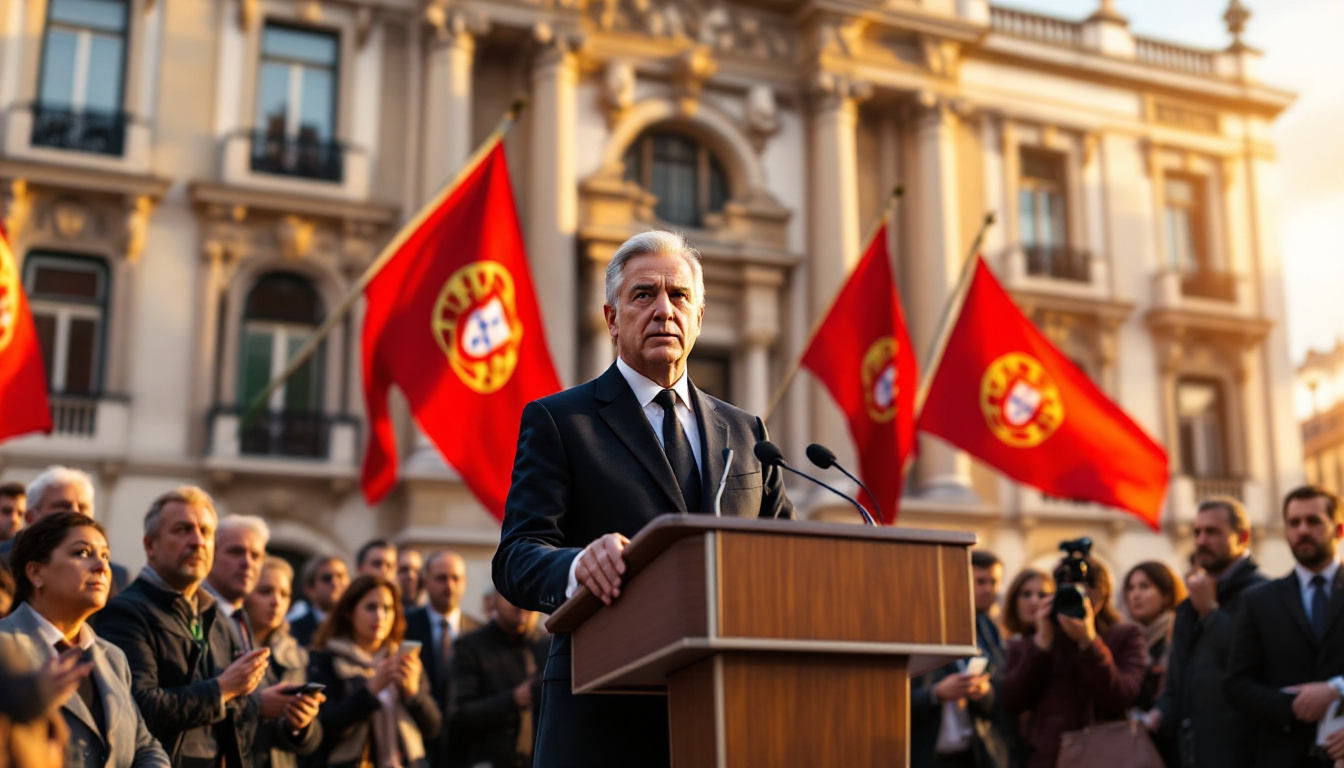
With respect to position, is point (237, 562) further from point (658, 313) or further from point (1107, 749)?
point (1107, 749)

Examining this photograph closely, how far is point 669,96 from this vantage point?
65.7 ft

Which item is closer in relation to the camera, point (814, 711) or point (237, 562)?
point (814, 711)

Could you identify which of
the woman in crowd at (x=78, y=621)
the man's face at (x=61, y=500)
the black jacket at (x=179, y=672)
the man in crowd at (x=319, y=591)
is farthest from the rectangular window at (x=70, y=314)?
the woman in crowd at (x=78, y=621)

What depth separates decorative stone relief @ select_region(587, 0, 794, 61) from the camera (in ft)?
64.9

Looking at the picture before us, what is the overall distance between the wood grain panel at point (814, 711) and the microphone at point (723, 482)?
53 centimetres

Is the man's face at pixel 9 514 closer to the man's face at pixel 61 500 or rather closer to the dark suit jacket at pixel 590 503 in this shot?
the man's face at pixel 61 500

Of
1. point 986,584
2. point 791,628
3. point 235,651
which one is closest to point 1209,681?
point 986,584

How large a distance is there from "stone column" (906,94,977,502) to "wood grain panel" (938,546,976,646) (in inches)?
697

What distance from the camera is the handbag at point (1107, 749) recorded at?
20.1 ft

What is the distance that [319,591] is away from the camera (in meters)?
8.55

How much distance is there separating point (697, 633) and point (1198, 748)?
5.31m

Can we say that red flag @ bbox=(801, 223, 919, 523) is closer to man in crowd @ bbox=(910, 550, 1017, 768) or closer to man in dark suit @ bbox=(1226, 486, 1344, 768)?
man in crowd @ bbox=(910, 550, 1017, 768)

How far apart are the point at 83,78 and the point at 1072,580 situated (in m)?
15.0

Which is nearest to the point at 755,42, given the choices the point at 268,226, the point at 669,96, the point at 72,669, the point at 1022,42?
the point at 669,96
